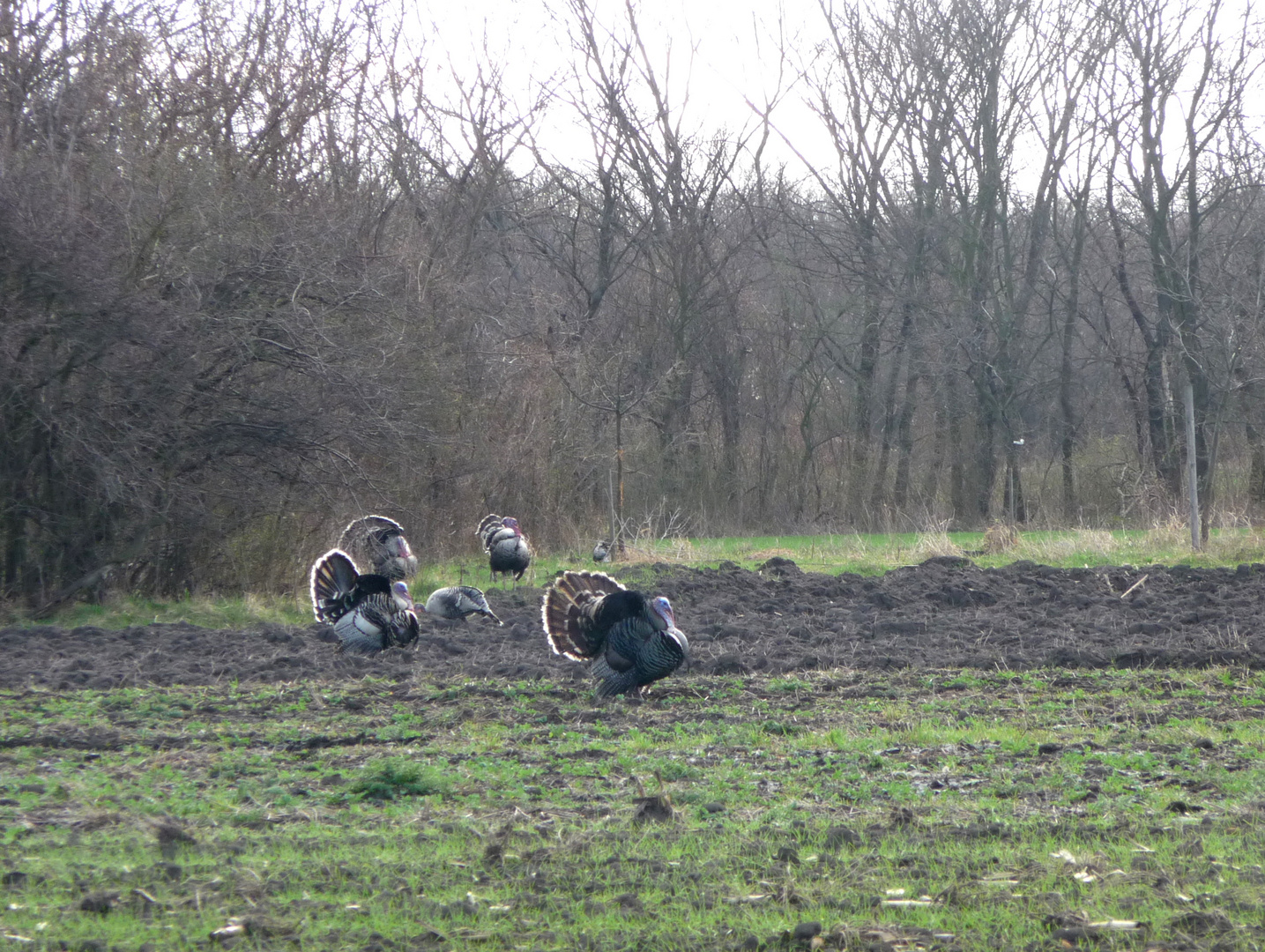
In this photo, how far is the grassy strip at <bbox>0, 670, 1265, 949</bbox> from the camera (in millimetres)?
4312

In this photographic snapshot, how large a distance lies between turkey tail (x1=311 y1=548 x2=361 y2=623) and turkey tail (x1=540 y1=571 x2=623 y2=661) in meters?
2.76

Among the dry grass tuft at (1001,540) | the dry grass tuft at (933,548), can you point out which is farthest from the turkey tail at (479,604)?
the dry grass tuft at (1001,540)

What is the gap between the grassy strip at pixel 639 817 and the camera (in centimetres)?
431

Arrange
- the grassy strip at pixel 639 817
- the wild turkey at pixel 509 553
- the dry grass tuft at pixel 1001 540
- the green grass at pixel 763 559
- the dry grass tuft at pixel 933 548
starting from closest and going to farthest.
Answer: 1. the grassy strip at pixel 639 817
2. the green grass at pixel 763 559
3. the wild turkey at pixel 509 553
4. the dry grass tuft at pixel 933 548
5. the dry grass tuft at pixel 1001 540

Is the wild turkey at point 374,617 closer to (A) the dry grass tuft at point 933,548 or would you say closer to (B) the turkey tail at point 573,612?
(B) the turkey tail at point 573,612

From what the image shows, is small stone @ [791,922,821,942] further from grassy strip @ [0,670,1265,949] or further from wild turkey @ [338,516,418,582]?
wild turkey @ [338,516,418,582]

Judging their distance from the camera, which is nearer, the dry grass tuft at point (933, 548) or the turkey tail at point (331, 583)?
the turkey tail at point (331, 583)

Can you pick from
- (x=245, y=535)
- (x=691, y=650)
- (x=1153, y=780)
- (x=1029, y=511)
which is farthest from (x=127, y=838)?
(x=1029, y=511)

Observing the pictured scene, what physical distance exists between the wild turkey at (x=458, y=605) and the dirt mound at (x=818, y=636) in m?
0.18

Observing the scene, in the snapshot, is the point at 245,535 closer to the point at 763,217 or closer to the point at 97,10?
the point at 97,10

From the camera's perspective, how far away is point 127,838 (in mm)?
5227

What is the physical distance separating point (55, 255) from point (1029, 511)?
2638 centimetres

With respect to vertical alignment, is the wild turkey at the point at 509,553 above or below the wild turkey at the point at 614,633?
above

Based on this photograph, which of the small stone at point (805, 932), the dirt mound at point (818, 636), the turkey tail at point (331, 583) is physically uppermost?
the turkey tail at point (331, 583)
